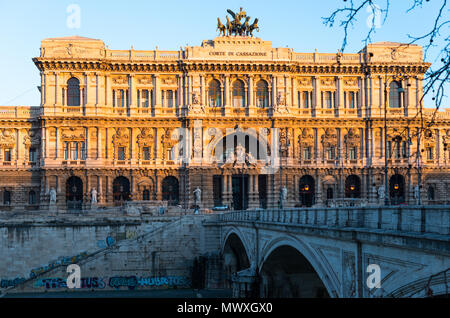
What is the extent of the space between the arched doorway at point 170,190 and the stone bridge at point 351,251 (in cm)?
3585

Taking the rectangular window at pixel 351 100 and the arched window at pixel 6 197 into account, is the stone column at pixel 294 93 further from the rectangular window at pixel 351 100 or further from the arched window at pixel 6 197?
the arched window at pixel 6 197

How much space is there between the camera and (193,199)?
6744 centimetres

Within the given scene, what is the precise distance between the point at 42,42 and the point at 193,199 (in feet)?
89.6

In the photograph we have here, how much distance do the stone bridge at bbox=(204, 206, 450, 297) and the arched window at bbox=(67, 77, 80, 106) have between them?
4198cm

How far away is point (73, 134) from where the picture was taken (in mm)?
67750

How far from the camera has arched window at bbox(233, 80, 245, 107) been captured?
7050 centimetres

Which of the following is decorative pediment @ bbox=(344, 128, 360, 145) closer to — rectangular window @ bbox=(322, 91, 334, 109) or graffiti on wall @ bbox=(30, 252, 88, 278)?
rectangular window @ bbox=(322, 91, 334, 109)

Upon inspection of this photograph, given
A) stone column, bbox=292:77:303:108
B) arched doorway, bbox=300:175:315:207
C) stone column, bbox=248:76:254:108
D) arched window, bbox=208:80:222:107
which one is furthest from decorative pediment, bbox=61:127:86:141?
arched doorway, bbox=300:175:315:207

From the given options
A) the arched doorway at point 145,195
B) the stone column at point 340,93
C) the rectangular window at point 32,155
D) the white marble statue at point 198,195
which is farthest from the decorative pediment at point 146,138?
the stone column at point 340,93

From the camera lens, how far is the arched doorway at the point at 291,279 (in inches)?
1263

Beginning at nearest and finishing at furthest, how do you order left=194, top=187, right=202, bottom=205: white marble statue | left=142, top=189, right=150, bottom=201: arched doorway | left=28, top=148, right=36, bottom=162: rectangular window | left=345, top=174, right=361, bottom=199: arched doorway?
left=194, top=187, right=202, bottom=205: white marble statue → left=142, top=189, right=150, bottom=201: arched doorway → left=28, top=148, right=36, bottom=162: rectangular window → left=345, top=174, right=361, bottom=199: arched doorway

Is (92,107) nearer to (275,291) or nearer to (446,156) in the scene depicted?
(275,291)

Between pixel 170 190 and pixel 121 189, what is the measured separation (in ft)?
20.2

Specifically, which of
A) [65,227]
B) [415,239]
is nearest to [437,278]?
[415,239]
